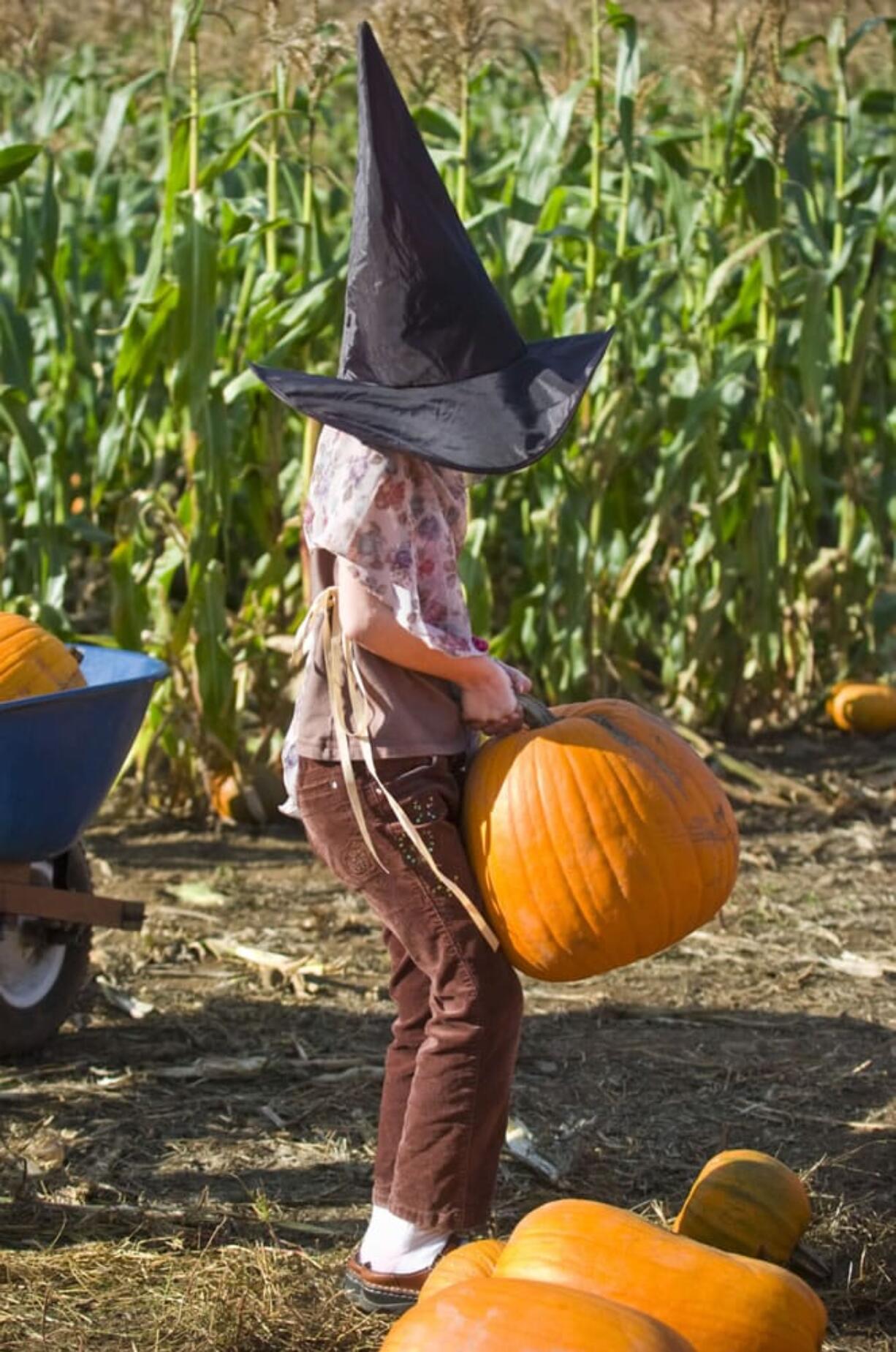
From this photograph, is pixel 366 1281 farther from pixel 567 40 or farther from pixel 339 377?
pixel 567 40

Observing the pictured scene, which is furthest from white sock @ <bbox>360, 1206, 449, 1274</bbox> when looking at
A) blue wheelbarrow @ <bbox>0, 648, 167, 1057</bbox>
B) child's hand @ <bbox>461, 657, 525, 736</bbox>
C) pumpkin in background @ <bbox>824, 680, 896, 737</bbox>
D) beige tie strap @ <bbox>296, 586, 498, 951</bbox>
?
pumpkin in background @ <bbox>824, 680, 896, 737</bbox>

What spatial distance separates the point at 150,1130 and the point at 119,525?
8.41 ft

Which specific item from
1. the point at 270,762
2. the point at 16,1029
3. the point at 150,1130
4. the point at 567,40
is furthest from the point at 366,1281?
the point at 567,40

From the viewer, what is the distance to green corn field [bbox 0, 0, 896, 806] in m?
5.64

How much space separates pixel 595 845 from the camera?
8.86 ft

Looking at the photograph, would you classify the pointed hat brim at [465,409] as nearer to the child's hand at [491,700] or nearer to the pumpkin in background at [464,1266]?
the child's hand at [491,700]

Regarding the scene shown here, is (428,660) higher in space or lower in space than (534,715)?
higher

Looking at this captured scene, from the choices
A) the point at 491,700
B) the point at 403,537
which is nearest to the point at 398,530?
the point at 403,537

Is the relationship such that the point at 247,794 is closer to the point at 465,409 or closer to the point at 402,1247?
the point at 402,1247

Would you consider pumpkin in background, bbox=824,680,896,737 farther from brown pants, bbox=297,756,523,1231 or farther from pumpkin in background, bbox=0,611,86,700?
brown pants, bbox=297,756,523,1231

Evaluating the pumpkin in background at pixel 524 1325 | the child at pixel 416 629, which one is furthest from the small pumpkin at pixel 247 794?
the pumpkin in background at pixel 524 1325

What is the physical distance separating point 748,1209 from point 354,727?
3.13ft

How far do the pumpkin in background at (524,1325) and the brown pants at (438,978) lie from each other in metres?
0.75

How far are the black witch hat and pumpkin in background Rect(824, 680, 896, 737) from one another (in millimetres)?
4242
